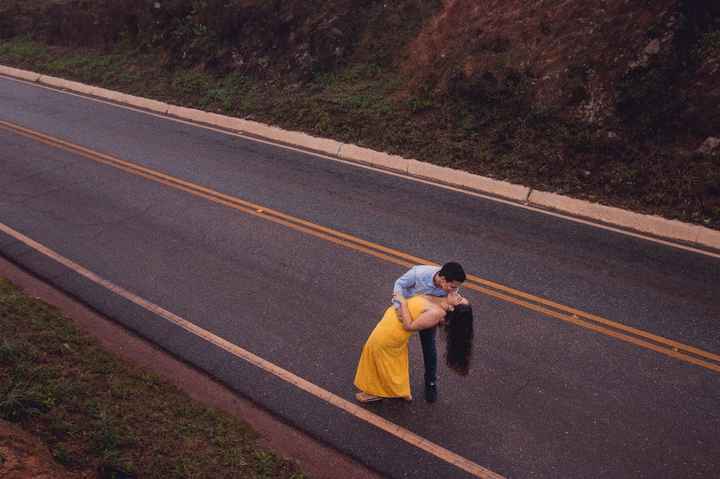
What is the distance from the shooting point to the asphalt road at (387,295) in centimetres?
605

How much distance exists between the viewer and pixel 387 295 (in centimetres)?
833

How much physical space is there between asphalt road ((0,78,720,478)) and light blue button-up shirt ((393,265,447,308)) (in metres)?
1.41

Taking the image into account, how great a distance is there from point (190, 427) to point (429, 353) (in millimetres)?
2641

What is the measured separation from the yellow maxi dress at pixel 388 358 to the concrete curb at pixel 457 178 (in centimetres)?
599

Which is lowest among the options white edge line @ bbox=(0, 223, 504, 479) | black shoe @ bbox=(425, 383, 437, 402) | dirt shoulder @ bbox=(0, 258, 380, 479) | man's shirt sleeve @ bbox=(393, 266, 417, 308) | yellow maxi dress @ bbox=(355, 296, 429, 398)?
dirt shoulder @ bbox=(0, 258, 380, 479)

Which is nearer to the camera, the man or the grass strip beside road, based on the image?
the grass strip beside road

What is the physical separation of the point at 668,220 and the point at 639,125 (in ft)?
8.26

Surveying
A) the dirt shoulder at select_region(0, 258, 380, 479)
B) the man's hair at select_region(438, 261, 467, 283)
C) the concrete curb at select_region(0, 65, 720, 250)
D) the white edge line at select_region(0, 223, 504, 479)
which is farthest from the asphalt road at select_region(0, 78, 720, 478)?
the man's hair at select_region(438, 261, 467, 283)

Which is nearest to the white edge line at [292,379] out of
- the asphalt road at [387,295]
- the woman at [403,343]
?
the asphalt road at [387,295]

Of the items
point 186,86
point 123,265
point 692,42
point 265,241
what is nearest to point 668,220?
point 692,42

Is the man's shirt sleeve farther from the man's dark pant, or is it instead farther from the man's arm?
the man's dark pant

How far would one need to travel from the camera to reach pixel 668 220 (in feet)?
33.1

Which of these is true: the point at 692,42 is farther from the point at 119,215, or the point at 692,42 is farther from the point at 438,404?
the point at 119,215

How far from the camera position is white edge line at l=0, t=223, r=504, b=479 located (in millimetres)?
5820
